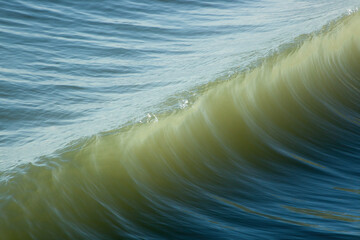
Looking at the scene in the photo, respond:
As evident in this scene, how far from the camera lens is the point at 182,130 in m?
4.70

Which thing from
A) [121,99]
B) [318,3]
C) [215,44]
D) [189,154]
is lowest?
[189,154]

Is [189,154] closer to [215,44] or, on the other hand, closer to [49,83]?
[49,83]

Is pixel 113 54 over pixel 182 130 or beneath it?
over

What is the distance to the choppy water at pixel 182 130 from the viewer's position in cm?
339

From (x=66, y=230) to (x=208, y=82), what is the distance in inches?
104

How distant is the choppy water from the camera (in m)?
3.39

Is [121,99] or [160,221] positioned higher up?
[121,99]

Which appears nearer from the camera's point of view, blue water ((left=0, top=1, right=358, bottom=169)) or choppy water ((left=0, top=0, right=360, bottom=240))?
choppy water ((left=0, top=0, right=360, bottom=240))

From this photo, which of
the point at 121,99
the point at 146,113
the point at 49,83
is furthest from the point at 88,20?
the point at 146,113

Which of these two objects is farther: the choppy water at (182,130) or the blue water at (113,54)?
the blue water at (113,54)

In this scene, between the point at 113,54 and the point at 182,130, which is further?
the point at 113,54

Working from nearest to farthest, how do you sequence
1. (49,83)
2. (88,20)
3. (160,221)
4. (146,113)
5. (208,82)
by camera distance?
1. (160,221)
2. (146,113)
3. (208,82)
4. (49,83)
5. (88,20)

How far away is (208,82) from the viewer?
18.1ft

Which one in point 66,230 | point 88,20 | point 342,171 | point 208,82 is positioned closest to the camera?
point 66,230
